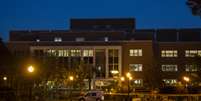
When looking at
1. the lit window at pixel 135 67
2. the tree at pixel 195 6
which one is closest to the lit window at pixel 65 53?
the lit window at pixel 135 67

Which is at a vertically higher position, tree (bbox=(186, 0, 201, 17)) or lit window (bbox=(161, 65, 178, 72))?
tree (bbox=(186, 0, 201, 17))

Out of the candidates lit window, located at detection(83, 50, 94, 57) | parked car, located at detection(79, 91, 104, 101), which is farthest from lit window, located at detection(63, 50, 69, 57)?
parked car, located at detection(79, 91, 104, 101)

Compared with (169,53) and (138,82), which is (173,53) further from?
(138,82)

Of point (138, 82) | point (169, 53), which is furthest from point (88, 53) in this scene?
point (169, 53)

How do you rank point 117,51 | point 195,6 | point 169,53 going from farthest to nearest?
point 169,53
point 117,51
point 195,6

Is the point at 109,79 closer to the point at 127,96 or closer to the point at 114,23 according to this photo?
the point at 114,23

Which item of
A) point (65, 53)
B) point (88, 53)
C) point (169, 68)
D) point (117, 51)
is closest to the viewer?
point (88, 53)

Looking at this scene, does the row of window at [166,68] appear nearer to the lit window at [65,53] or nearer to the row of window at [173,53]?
the row of window at [173,53]

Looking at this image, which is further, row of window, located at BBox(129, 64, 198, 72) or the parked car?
row of window, located at BBox(129, 64, 198, 72)

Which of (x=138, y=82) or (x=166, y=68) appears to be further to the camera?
(x=166, y=68)

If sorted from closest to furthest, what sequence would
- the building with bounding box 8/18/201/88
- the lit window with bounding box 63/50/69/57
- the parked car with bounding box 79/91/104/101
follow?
the parked car with bounding box 79/91/104/101 → the building with bounding box 8/18/201/88 → the lit window with bounding box 63/50/69/57

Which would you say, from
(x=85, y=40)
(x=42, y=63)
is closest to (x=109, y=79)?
(x=85, y=40)

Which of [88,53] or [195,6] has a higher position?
[195,6]

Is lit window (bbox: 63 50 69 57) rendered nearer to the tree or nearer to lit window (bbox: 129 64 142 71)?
lit window (bbox: 129 64 142 71)
